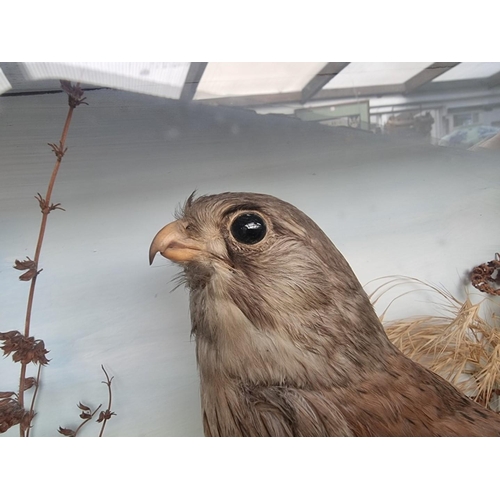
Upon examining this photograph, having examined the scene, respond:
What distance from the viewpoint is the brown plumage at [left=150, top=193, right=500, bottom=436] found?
0.85 m

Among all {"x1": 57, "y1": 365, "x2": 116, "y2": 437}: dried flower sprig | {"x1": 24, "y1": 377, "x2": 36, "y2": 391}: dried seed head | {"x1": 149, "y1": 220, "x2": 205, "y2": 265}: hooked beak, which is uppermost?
{"x1": 149, "y1": 220, "x2": 205, "y2": 265}: hooked beak

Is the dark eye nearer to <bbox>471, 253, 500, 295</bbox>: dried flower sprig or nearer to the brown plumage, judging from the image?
the brown plumage

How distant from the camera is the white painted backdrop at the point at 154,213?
3.29 ft

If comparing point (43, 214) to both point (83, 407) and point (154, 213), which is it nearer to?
point (154, 213)

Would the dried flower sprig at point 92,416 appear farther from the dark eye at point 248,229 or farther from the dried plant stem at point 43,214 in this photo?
the dark eye at point 248,229

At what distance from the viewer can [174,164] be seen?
1013 millimetres

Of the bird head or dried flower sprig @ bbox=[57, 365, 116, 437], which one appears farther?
dried flower sprig @ bbox=[57, 365, 116, 437]

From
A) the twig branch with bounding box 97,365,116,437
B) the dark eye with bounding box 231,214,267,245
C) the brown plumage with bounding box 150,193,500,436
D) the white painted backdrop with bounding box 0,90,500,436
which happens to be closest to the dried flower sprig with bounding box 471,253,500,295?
the white painted backdrop with bounding box 0,90,500,436

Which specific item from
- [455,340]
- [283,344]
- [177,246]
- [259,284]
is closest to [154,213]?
[177,246]

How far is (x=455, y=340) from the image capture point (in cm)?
99

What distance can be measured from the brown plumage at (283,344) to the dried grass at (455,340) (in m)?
0.08
